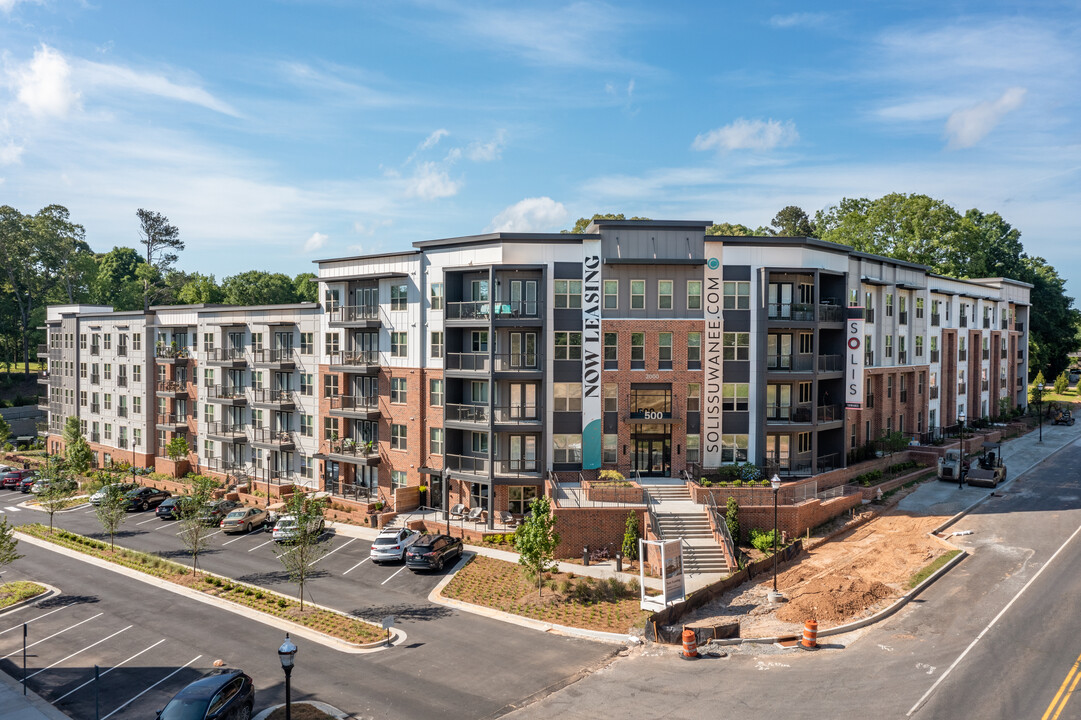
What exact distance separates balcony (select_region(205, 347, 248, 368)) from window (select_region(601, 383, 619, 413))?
1127 inches

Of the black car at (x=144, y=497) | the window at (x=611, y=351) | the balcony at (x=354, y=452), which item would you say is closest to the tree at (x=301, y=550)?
the balcony at (x=354, y=452)

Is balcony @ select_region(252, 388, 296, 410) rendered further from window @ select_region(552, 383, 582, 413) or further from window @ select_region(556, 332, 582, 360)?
window @ select_region(556, 332, 582, 360)

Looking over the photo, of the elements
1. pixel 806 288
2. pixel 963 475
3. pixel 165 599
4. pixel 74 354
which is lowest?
pixel 165 599

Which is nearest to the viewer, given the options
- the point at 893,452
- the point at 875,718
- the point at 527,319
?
the point at 875,718

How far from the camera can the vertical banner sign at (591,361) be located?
38.2m

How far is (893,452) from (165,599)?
44762mm

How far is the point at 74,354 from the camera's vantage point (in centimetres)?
6575

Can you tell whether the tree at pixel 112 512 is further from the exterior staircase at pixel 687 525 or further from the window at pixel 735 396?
the window at pixel 735 396

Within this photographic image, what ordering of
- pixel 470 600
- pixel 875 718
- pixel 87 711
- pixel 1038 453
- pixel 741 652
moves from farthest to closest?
pixel 1038 453 → pixel 470 600 → pixel 741 652 → pixel 87 711 → pixel 875 718

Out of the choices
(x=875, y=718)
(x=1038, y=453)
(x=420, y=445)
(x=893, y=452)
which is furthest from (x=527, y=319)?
(x=1038, y=453)

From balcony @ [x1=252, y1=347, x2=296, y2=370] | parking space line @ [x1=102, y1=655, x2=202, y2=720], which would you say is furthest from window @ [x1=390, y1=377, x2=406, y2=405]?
parking space line @ [x1=102, y1=655, x2=202, y2=720]

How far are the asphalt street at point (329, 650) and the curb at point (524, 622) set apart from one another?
0.47 metres

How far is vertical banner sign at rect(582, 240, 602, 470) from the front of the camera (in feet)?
125

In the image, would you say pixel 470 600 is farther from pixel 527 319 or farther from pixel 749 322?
pixel 749 322
